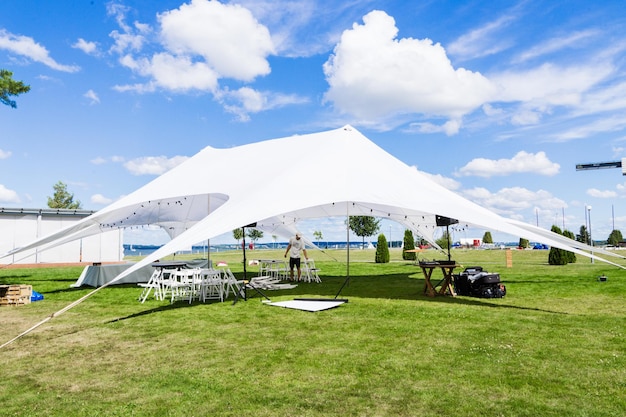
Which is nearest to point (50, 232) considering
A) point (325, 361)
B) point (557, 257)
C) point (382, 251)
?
point (382, 251)

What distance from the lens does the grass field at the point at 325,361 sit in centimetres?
295

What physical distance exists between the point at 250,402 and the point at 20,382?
2007 millimetres

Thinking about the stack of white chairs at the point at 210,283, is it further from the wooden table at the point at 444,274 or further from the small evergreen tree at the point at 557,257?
the small evergreen tree at the point at 557,257

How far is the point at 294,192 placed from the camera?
24.5 ft

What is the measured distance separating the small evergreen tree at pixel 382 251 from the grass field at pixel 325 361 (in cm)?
1198

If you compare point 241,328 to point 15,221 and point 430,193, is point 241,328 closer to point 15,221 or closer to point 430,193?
point 430,193

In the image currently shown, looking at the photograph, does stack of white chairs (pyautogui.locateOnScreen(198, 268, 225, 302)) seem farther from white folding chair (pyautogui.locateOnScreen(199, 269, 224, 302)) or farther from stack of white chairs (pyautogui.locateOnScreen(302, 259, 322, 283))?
stack of white chairs (pyautogui.locateOnScreen(302, 259, 322, 283))

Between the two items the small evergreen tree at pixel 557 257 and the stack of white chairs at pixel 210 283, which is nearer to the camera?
the stack of white chairs at pixel 210 283

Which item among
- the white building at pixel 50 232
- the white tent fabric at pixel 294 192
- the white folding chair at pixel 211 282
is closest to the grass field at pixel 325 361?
the white folding chair at pixel 211 282

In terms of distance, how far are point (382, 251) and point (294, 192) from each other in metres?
12.3

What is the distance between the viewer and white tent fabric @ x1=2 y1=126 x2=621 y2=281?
699 centimetres

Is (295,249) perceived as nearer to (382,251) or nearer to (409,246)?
(382,251)

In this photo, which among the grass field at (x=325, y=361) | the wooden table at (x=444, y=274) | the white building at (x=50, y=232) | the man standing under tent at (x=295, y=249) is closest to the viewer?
the grass field at (x=325, y=361)

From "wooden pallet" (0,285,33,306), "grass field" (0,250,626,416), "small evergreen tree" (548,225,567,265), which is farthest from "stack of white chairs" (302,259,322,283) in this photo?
"small evergreen tree" (548,225,567,265)
